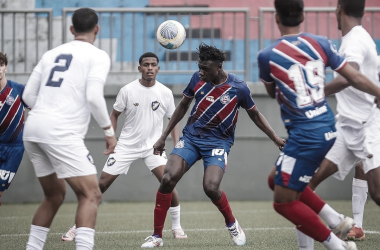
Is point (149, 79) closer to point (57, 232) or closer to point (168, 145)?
point (57, 232)

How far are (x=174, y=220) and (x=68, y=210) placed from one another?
4.28m

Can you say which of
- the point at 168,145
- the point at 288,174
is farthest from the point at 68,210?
the point at 288,174

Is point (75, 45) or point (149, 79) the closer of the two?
point (75, 45)

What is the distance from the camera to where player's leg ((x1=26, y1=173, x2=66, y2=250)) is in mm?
5309

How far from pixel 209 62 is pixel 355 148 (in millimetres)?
1903

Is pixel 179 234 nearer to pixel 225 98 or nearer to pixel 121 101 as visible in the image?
pixel 225 98

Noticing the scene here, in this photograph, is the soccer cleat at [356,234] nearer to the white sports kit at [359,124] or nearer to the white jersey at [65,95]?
the white sports kit at [359,124]

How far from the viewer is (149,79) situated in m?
8.68

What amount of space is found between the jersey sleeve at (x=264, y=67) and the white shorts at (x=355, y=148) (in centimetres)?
137

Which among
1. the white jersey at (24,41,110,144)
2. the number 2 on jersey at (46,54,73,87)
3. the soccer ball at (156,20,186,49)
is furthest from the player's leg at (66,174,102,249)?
the soccer ball at (156,20,186,49)

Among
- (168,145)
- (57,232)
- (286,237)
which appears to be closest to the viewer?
(286,237)

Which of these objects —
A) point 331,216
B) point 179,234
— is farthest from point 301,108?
point 179,234

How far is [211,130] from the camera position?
729 centimetres

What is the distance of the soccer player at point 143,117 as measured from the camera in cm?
848
